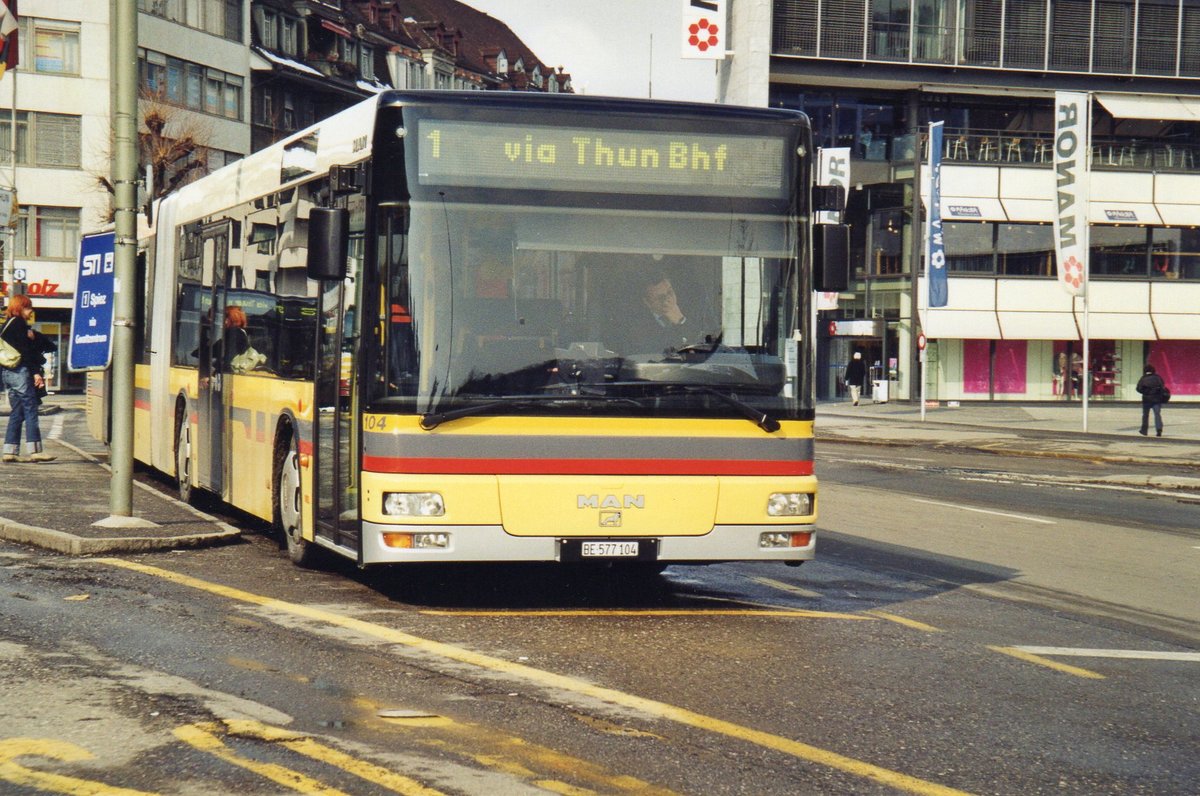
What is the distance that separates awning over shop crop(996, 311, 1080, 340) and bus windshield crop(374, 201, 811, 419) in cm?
4658

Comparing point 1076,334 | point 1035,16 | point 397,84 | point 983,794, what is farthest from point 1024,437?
point 397,84

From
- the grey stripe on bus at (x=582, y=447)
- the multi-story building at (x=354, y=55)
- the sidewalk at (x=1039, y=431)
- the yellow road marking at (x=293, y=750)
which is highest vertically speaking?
the multi-story building at (x=354, y=55)

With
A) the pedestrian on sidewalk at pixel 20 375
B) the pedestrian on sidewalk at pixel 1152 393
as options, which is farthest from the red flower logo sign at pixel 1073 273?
the pedestrian on sidewalk at pixel 20 375

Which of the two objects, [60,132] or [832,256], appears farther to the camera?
[60,132]

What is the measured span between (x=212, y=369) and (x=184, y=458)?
162 cm

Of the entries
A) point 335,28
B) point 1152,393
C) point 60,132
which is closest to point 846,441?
point 1152,393

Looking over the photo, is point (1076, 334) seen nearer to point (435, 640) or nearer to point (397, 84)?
point (397, 84)

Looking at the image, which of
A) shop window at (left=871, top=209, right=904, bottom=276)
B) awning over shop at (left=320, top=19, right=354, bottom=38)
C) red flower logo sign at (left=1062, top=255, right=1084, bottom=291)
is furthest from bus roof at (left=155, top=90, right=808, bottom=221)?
awning over shop at (left=320, top=19, right=354, bottom=38)

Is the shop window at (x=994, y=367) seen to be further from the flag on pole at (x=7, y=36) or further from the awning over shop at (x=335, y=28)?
the awning over shop at (x=335, y=28)

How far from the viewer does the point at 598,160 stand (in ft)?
30.8

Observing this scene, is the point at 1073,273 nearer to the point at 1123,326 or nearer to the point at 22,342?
the point at 1123,326

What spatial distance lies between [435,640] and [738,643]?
151cm

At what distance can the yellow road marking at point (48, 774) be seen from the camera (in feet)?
17.3

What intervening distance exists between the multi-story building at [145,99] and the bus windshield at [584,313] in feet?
142
